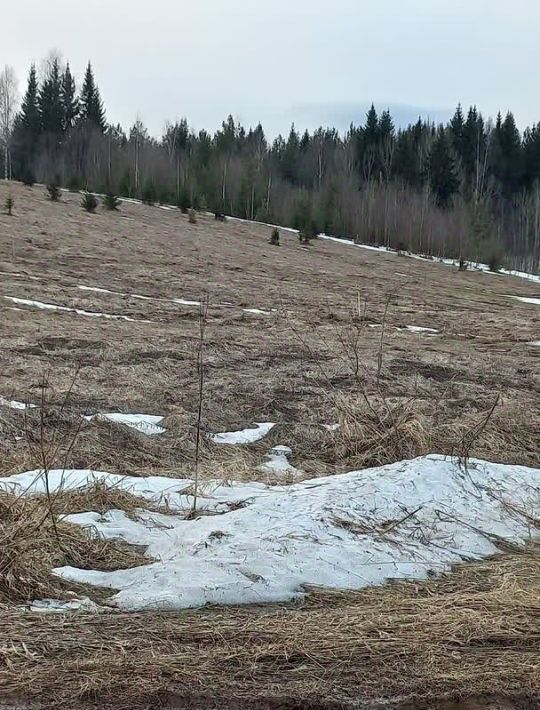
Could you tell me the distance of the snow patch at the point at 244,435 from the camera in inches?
246

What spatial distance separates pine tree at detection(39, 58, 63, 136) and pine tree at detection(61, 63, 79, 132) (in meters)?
0.68

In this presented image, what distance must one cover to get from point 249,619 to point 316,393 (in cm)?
499

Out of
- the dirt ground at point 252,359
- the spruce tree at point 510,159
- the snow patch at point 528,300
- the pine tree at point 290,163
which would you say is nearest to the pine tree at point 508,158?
the spruce tree at point 510,159

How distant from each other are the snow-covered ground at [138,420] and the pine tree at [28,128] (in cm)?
5881

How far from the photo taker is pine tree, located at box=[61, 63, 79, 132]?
216 ft

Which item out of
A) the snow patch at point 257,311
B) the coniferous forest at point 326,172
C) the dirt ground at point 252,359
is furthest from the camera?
the coniferous forest at point 326,172

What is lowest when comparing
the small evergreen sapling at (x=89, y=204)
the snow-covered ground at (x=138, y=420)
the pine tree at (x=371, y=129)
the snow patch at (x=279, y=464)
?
the snow patch at (x=279, y=464)

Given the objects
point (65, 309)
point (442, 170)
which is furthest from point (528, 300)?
point (442, 170)

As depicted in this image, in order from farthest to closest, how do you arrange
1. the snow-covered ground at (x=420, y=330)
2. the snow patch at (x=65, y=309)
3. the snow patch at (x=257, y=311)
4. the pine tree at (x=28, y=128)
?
the pine tree at (x=28, y=128), the snow patch at (x=257, y=311), the snow-covered ground at (x=420, y=330), the snow patch at (x=65, y=309)

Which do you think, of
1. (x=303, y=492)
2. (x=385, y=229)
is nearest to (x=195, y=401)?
(x=303, y=492)

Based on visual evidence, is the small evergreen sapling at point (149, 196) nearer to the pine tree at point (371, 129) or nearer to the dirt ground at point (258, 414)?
the dirt ground at point (258, 414)

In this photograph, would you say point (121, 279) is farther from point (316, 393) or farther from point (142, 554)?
point (142, 554)

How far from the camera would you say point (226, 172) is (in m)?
53.1

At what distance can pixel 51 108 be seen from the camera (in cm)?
6425
